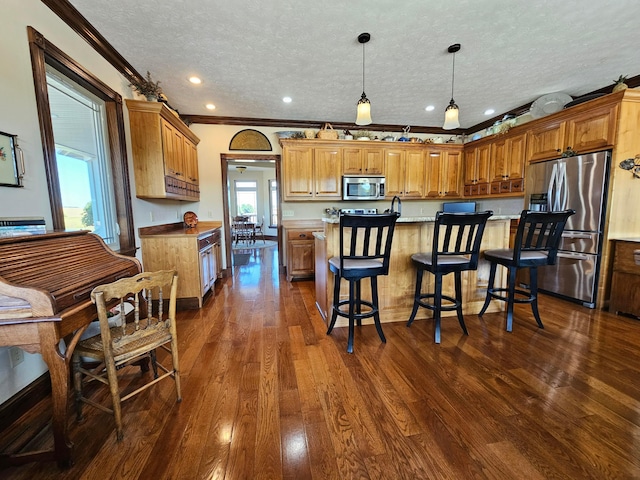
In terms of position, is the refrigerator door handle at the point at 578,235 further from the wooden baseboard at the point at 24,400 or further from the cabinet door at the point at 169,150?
the wooden baseboard at the point at 24,400

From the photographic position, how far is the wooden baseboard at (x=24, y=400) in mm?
1378

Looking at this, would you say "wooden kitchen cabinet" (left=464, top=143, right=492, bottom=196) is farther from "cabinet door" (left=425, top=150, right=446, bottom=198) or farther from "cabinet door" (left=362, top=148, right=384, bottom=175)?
"cabinet door" (left=362, top=148, right=384, bottom=175)

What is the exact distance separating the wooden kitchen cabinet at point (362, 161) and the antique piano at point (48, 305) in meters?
3.77

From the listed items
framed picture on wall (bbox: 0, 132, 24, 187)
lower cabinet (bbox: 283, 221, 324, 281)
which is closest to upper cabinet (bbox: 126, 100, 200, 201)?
framed picture on wall (bbox: 0, 132, 24, 187)

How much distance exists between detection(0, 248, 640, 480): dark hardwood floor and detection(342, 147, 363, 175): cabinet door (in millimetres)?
2892

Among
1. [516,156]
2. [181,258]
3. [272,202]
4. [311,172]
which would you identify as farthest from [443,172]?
[272,202]

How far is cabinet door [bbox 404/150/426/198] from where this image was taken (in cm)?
467

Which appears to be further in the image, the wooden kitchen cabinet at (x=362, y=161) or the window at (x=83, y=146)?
the wooden kitchen cabinet at (x=362, y=161)

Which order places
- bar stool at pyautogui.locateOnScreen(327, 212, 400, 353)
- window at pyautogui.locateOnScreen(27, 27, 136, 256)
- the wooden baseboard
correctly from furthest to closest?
bar stool at pyautogui.locateOnScreen(327, 212, 400, 353), window at pyautogui.locateOnScreen(27, 27, 136, 256), the wooden baseboard

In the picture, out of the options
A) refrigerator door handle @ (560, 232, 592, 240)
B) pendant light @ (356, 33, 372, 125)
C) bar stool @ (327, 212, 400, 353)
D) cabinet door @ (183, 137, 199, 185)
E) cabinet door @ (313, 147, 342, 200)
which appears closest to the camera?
bar stool @ (327, 212, 400, 353)

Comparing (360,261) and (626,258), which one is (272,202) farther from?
(626,258)

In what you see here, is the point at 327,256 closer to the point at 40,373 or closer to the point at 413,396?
the point at 413,396

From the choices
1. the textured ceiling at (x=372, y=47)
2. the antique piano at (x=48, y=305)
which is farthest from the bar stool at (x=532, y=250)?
the antique piano at (x=48, y=305)

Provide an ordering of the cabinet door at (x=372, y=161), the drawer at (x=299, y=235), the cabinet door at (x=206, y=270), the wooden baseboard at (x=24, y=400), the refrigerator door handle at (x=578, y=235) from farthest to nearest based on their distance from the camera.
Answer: the cabinet door at (x=372, y=161) → the drawer at (x=299, y=235) → the cabinet door at (x=206, y=270) → the refrigerator door handle at (x=578, y=235) → the wooden baseboard at (x=24, y=400)
